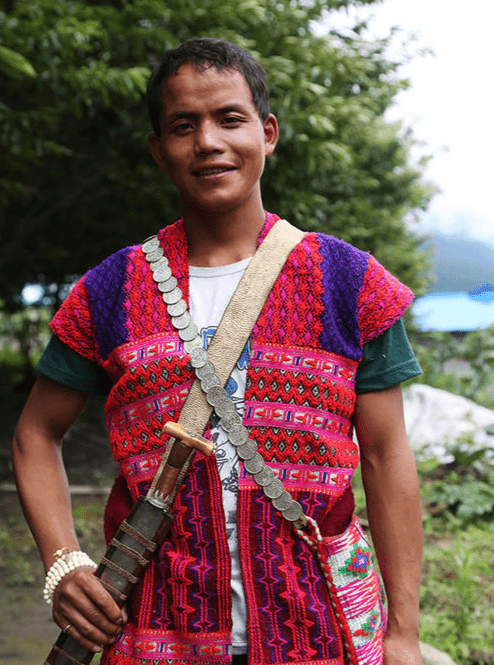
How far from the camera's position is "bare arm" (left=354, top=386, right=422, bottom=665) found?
1.41 m

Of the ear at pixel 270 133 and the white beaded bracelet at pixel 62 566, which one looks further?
the ear at pixel 270 133

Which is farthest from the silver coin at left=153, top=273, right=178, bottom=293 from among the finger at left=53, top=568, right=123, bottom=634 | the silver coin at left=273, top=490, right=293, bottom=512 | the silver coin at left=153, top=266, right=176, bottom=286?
the finger at left=53, top=568, right=123, bottom=634

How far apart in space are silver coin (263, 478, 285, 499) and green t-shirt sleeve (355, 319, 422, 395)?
26 cm

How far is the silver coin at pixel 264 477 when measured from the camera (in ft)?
4.32

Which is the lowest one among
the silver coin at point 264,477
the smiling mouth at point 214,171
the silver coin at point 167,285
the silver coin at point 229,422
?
the silver coin at point 264,477

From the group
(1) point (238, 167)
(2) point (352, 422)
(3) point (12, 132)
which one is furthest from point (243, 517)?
(3) point (12, 132)

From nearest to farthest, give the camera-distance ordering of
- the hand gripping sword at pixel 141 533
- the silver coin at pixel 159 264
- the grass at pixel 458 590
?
the hand gripping sword at pixel 141 533 → the silver coin at pixel 159 264 → the grass at pixel 458 590

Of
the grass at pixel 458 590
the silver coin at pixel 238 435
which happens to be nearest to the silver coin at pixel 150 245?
the silver coin at pixel 238 435

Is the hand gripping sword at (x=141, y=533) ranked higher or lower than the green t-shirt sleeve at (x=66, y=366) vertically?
lower

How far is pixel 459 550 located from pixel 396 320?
317 centimetres

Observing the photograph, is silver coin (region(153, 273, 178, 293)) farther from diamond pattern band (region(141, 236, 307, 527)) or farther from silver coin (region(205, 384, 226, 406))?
silver coin (region(205, 384, 226, 406))

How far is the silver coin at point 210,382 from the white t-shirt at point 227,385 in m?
0.04

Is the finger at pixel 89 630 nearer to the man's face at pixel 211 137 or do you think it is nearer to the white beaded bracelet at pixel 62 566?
the white beaded bracelet at pixel 62 566

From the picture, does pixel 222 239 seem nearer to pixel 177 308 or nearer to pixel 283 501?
pixel 177 308
